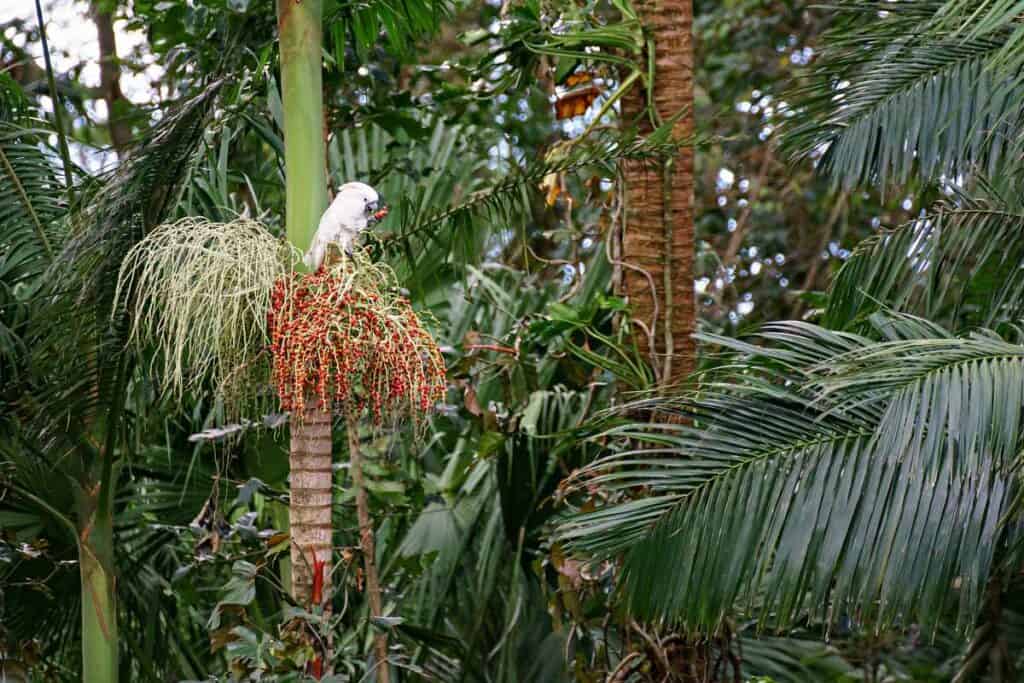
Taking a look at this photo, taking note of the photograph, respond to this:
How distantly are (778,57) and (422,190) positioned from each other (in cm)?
419

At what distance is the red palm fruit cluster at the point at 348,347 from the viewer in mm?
2754

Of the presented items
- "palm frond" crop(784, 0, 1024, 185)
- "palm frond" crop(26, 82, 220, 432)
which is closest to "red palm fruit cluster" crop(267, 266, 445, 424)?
"palm frond" crop(26, 82, 220, 432)

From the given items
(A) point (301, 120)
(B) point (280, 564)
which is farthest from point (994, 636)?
(A) point (301, 120)

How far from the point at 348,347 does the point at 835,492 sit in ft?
4.59

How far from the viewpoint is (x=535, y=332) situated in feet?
14.9

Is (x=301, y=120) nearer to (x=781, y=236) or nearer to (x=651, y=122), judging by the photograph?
(x=651, y=122)

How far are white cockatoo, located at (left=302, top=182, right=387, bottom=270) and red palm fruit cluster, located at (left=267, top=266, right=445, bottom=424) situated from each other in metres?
0.05

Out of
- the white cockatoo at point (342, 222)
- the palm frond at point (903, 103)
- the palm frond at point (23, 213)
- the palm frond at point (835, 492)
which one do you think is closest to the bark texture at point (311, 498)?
the white cockatoo at point (342, 222)

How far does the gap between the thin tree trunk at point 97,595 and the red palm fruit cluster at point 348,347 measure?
1.10m

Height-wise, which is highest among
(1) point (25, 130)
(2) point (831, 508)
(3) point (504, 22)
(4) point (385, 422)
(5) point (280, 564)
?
(3) point (504, 22)

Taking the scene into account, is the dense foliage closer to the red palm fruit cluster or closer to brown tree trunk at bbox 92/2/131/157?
the red palm fruit cluster

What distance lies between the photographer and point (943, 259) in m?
4.28

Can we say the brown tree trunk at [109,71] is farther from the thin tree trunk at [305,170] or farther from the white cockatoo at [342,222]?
the white cockatoo at [342,222]

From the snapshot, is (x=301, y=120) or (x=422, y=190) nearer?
(x=301, y=120)
